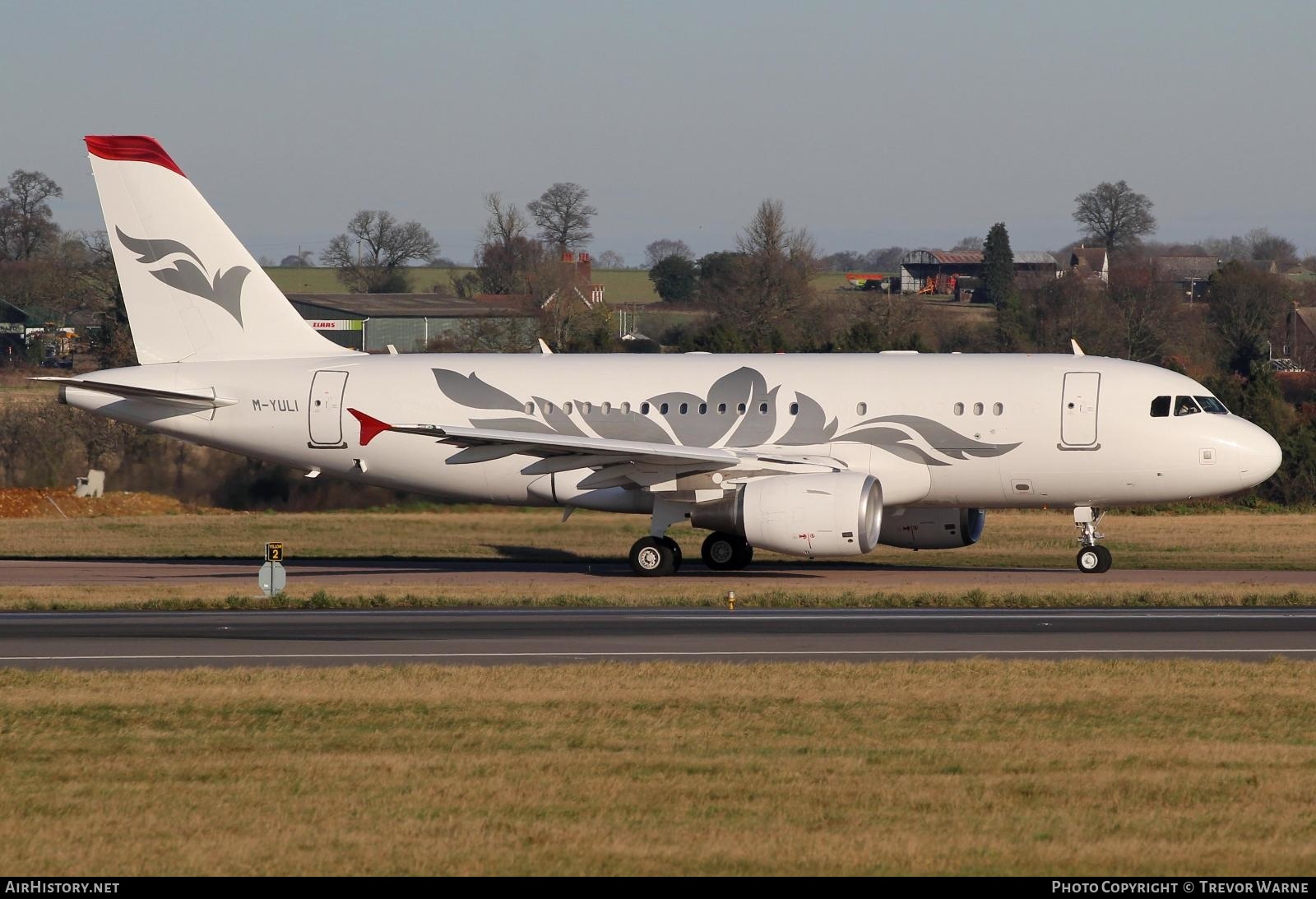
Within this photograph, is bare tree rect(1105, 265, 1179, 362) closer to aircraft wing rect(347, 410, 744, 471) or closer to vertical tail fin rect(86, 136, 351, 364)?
aircraft wing rect(347, 410, 744, 471)

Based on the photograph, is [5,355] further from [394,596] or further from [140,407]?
[394,596]

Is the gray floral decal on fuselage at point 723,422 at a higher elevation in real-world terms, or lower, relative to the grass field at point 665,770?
higher

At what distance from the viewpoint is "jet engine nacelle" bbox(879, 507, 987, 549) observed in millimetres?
31391

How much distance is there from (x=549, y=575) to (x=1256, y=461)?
1323 cm

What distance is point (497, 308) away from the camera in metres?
83.2

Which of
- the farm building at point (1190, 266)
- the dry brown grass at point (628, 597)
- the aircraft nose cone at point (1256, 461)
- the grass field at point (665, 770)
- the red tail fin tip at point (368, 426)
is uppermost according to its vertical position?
the farm building at point (1190, 266)

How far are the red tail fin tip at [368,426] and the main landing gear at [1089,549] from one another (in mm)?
13140

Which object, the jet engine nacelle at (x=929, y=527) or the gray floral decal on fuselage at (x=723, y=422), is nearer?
the gray floral decal on fuselage at (x=723, y=422)

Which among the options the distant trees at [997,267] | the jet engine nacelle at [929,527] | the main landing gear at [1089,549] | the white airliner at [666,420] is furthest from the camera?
the distant trees at [997,267]

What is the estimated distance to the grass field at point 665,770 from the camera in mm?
9891

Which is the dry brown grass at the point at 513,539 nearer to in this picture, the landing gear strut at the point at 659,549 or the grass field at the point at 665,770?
the landing gear strut at the point at 659,549

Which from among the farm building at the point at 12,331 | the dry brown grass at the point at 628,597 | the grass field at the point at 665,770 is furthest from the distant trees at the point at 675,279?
the grass field at the point at 665,770

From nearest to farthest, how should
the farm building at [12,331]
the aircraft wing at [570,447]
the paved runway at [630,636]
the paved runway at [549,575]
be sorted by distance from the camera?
the paved runway at [630,636] → the paved runway at [549,575] → the aircraft wing at [570,447] → the farm building at [12,331]

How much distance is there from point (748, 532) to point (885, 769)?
1635cm
